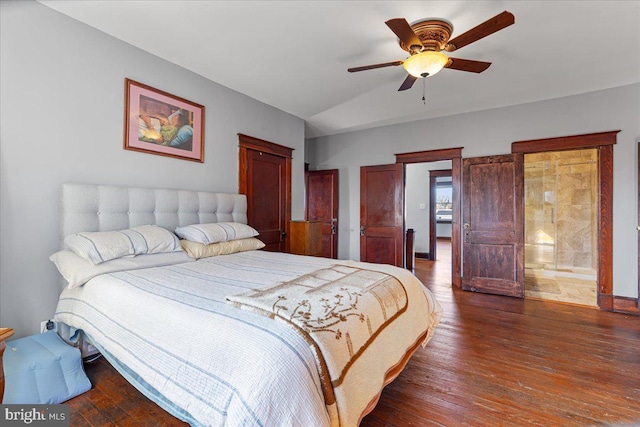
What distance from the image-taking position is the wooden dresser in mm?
3932

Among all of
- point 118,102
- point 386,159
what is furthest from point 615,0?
point 118,102

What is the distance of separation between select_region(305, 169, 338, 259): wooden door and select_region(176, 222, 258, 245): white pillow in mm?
2652

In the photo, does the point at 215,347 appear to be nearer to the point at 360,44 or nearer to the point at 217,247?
the point at 217,247

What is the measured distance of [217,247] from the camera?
2738 mm

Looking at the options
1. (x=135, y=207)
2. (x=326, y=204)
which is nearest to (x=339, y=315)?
(x=135, y=207)

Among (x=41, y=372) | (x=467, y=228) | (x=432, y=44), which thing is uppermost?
(x=432, y=44)

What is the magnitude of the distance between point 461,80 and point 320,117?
213 cm

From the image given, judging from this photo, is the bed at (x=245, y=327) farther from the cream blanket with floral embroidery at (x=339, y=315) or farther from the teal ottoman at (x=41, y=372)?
the teal ottoman at (x=41, y=372)

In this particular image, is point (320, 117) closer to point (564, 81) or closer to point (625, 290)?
point (564, 81)

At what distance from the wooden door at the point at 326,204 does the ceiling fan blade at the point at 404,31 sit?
351 cm

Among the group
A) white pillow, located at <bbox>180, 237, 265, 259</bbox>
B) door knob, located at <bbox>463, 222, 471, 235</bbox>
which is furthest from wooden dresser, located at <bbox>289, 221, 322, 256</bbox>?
door knob, located at <bbox>463, 222, 471, 235</bbox>

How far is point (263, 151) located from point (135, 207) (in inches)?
74.1

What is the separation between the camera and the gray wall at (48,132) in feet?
6.48

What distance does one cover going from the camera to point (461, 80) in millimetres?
3316
